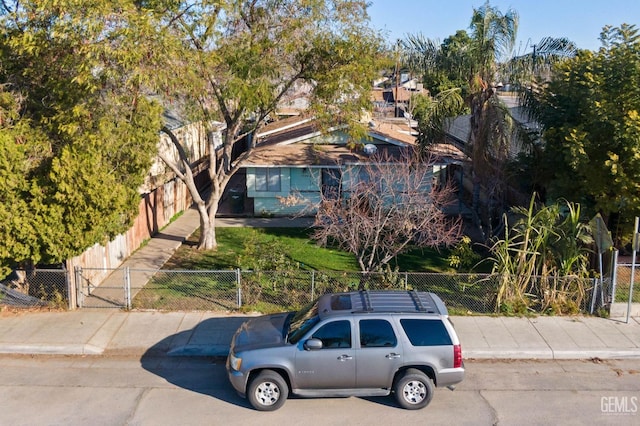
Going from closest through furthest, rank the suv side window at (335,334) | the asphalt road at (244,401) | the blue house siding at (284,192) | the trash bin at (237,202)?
the asphalt road at (244,401)
the suv side window at (335,334)
the blue house siding at (284,192)
the trash bin at (237,202)

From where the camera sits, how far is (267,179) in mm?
23219

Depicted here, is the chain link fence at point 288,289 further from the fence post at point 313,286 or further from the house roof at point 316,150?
the house roof at point 316,150

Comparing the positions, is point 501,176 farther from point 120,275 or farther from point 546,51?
point 120,275

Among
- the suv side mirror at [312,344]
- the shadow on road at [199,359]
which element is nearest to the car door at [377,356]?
the suv side mirror at [312,344]

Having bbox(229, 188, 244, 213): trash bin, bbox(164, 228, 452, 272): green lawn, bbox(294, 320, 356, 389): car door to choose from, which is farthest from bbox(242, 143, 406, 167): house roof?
bbox(294, 320, 356, 389): car door

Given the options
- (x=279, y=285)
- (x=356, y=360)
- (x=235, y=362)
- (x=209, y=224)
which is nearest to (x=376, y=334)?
(x=356, y=360)

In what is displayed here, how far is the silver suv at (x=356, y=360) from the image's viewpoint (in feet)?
29.3

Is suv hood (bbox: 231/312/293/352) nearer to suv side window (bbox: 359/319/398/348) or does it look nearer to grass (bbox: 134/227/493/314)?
suv side window (bbox: 359/319/398/348)

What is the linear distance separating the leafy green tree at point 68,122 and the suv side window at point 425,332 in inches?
263

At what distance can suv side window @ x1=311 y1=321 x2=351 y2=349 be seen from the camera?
29.6 feet

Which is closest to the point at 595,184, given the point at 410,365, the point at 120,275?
the point at 410,365

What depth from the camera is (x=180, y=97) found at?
1565 cm

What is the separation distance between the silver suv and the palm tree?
8.94 metres

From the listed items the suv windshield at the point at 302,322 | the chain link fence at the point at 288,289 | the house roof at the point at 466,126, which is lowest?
the chain link fence at the point at 288,289
